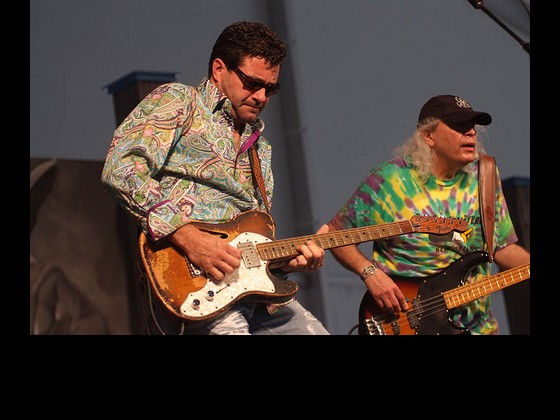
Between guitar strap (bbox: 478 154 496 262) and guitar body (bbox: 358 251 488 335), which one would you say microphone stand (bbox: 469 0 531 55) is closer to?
guitar strap (bbox: 478 154 496 262)

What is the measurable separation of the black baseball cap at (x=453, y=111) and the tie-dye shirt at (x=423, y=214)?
20 cm

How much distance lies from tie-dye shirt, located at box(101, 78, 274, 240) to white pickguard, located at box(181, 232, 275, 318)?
0.37 feet

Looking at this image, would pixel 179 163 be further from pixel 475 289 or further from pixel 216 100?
pixel 475 289

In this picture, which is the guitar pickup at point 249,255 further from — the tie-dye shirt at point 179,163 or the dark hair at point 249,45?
the dark hair at point 249,45

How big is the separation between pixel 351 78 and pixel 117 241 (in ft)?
6.35

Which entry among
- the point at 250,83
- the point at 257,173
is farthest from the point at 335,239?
the point at 250,83

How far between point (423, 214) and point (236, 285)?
1.13m

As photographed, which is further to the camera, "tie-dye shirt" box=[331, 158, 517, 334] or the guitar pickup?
"tie-dye shirt" box=[331, 158, 517, 334]

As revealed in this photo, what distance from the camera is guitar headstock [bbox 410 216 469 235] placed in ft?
→ 13.9

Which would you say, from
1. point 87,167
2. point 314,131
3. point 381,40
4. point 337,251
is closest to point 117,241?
point 87,167

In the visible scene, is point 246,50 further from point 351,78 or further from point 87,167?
point 351,78

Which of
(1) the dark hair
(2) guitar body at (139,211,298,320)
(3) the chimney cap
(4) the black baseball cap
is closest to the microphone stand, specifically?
(4) the black baseball cap

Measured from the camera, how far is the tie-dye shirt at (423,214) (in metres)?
4.38

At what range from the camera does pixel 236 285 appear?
11.5 feet
